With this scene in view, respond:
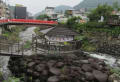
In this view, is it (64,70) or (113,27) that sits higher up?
(113,27)


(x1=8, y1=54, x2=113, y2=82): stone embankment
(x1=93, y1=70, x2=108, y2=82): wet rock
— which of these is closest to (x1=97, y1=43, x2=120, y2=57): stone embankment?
(x1=8, y1=54, x2=113, y2=82): stone embankment

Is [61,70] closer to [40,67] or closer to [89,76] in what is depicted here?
[40,67]

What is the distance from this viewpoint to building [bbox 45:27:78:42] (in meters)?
14.9

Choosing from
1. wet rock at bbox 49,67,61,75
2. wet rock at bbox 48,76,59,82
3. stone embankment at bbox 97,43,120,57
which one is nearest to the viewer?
wet rock at bbox 48,76,59,82

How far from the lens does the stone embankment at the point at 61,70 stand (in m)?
9.80

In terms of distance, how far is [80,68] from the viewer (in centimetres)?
1075

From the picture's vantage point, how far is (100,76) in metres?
9.81

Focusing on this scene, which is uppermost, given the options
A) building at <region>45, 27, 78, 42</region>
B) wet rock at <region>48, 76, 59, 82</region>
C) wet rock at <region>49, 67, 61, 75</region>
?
building at <region>45, 27, 78, 42</region>

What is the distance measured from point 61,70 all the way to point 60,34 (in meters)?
5.33

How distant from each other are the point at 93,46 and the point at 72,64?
9.54m

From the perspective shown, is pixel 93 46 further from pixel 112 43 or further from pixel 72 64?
pixel 72 64

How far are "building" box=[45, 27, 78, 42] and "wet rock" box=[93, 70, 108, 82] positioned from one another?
19.7 feet

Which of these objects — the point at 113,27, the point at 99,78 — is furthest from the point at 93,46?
the point at 99,78

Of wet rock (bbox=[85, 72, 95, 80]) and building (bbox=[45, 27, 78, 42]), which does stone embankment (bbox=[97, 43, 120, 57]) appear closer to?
building (bbox=[45, 27, 78, 42])
